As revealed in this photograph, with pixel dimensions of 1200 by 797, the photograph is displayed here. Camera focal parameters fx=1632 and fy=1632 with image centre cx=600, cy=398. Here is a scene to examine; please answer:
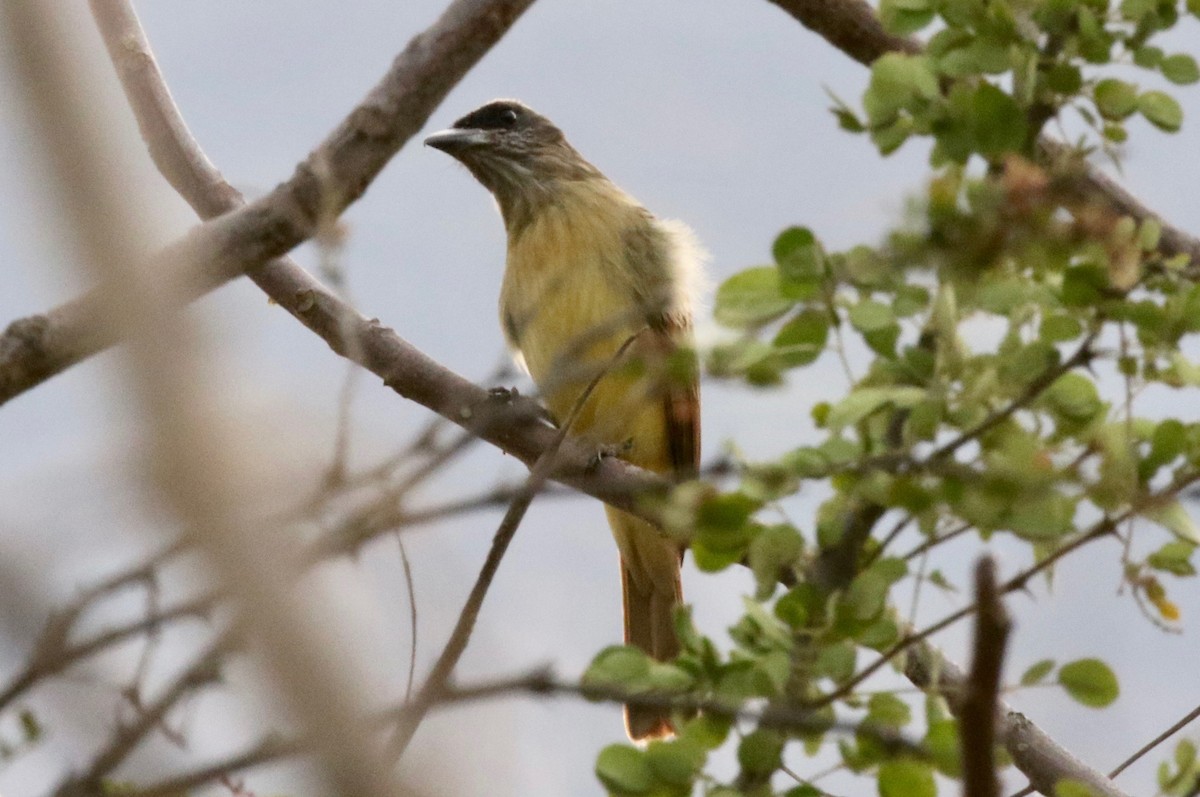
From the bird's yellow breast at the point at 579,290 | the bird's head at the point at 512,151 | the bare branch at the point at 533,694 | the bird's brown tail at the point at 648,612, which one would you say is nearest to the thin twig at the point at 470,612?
the bare branch at the point at 533,694

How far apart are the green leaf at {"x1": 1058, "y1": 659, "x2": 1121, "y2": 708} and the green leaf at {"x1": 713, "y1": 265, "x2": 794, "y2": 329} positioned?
0.53 meters

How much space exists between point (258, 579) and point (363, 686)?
131mm

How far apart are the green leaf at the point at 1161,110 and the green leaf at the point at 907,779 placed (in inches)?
33.2

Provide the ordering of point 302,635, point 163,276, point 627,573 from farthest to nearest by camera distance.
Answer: point 627,573 < point 163,276 < point 302,635

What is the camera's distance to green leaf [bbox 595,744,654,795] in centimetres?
184

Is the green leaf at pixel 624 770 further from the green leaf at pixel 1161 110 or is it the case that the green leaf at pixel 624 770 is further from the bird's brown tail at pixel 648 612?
the bird's brown tail at pixel 648 612

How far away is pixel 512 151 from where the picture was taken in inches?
230

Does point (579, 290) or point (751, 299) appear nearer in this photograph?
point (751, 299)

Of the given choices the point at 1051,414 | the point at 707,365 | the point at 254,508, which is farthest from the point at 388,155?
the point at 254,508

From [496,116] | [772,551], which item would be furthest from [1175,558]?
[496,116]

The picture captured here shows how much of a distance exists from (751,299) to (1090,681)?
59 centimetres

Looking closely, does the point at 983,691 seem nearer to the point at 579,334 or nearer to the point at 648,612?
the point at 579,334

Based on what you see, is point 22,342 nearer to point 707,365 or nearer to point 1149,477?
point 707,365

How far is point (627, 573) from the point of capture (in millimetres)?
5246
